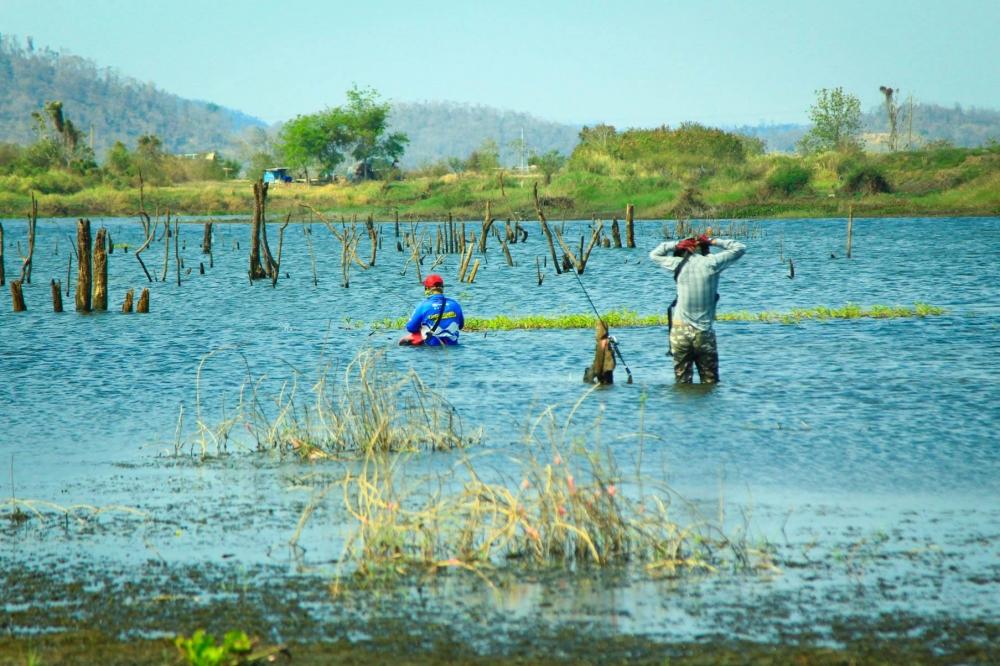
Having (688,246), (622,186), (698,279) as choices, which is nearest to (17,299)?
(688,246)

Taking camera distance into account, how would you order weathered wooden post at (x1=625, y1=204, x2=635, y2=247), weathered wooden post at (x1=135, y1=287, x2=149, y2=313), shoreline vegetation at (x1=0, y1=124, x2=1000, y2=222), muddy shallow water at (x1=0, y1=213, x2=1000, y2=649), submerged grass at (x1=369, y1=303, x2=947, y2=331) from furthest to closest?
shoreline vegetation at (x1=0, y1=124, x2=1000, y2=222), weathered wooden post at (x1=625, y1=204, x2=635, y2=247), weathered wooden post at (x1=135, y1=287, x2=149, y2=313), submerged grass at (x1=369, y1=303, x2=947, y2=331), muddy shallow water at (x1=0, y1=213, x2=1000, y2=649)

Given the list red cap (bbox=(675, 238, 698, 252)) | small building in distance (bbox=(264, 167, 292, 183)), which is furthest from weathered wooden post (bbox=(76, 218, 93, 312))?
small building in distance (bbox=(264, 167, 292, 183))

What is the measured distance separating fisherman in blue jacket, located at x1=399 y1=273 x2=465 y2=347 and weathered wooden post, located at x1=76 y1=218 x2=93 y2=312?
12537 mm

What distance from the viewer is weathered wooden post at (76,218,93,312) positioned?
29828 mm

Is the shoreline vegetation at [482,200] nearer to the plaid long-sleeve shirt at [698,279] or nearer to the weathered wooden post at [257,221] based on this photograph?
the weathered wooden post at [257,221]

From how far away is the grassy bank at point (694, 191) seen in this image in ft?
279

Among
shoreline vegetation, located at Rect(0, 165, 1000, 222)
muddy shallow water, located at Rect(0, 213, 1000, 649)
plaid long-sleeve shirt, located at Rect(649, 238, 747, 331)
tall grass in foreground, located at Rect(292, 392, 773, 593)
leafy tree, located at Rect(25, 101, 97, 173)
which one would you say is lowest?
muddy shallow water, located at Rect(0, 213, 1000, 649)

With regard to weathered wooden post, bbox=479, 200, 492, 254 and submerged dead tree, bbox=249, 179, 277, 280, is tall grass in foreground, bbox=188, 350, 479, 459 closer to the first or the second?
submerged dead tree, bbox=249, 179, 277, 280

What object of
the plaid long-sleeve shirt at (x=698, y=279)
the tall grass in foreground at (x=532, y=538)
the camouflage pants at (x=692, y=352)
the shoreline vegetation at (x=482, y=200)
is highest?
the shoreline vegetation at (x=482, y=200)

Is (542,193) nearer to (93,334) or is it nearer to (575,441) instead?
(93,334)

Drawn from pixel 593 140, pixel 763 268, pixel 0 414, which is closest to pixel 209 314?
pixel 0 414

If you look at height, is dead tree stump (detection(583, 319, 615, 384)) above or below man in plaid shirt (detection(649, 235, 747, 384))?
below

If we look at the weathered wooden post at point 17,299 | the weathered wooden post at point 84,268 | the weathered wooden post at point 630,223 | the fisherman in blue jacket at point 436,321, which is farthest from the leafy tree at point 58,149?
the fisherman in blue jacket at point 436,321

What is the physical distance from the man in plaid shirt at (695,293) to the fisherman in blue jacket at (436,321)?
4.99 m
